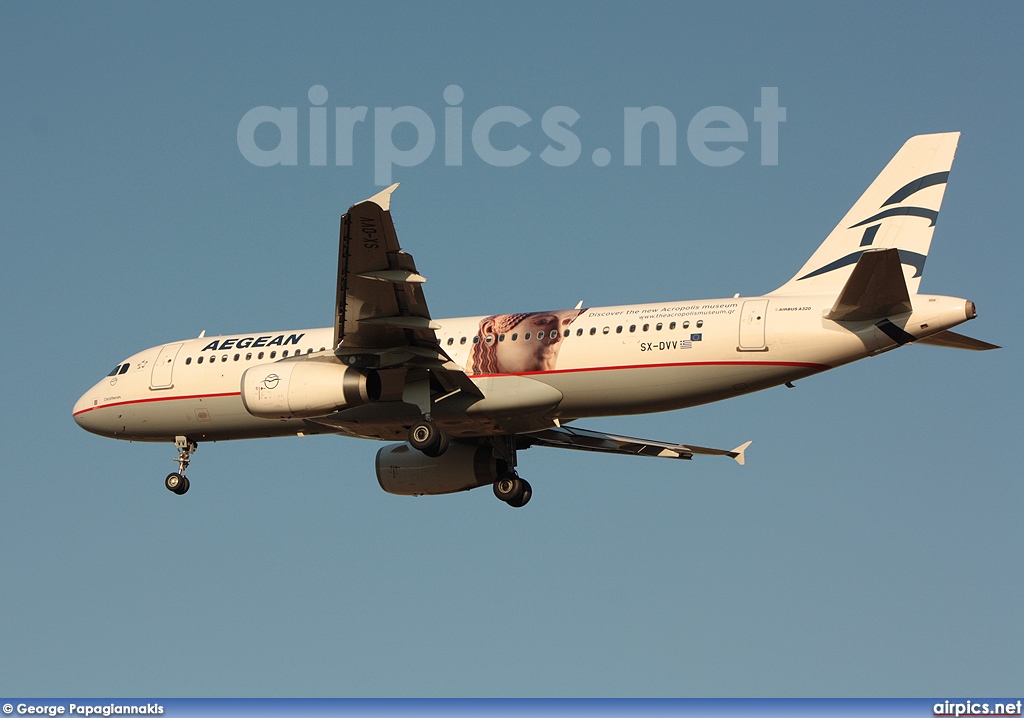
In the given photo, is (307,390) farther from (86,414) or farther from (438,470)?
(86,414)

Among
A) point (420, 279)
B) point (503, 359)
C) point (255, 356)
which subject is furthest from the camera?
point (255, 356)

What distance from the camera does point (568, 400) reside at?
28.8 meters

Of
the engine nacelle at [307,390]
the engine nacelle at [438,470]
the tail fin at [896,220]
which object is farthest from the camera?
the engine nacelle at [438,470]

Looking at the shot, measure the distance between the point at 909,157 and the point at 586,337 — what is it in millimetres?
7276

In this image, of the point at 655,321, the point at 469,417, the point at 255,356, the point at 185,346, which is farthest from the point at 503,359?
the point at 185,346

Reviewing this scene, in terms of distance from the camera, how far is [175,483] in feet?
109

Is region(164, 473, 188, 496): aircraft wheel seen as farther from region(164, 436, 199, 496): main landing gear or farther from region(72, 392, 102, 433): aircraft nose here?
region(72, 392, 102, 433): aircraft nose

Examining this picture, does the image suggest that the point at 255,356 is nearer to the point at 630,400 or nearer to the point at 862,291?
the point at 630,400

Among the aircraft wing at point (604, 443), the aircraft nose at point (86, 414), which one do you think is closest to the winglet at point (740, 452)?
Result: the aircraft wing at point (604, 443)

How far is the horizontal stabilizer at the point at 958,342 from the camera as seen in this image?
27.2 metres

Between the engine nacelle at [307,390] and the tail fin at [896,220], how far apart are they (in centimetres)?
851

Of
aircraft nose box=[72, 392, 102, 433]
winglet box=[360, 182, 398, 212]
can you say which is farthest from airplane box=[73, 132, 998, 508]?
aircraft nose box=[72, 392, 102, 433]

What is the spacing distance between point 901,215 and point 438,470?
39.9 feet

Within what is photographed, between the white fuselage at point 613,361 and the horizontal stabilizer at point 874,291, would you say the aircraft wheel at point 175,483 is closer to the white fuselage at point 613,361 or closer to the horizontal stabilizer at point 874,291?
the white fuselage at point 613,361
